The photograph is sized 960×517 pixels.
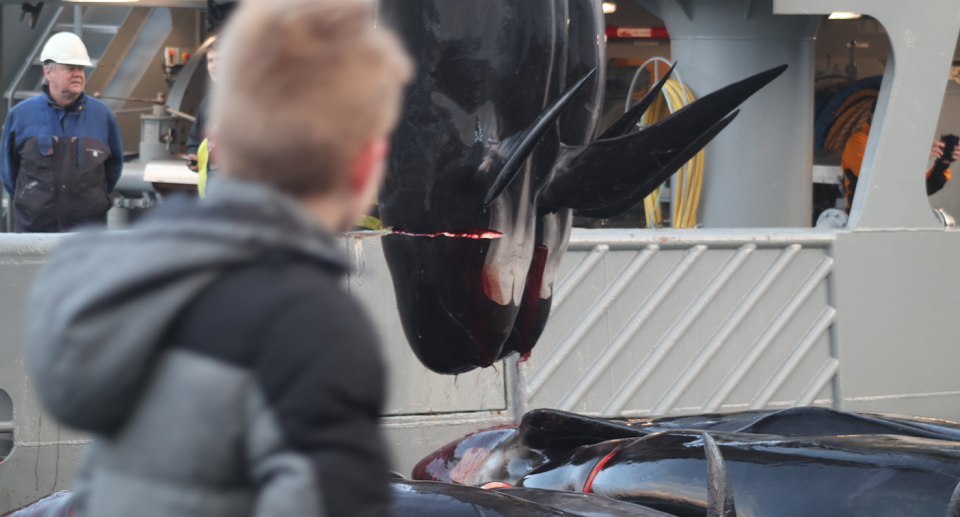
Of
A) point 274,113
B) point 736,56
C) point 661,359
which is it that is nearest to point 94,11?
point 736,56

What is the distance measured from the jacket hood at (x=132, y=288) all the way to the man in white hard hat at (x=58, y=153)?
506cm

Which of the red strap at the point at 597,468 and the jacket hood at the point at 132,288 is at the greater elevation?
the jacket hood at the point at 132,288

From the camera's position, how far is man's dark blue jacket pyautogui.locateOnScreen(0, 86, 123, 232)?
5.50m

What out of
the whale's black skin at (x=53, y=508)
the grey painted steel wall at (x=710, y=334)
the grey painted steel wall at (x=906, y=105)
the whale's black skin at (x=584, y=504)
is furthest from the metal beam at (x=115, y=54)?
the whale's black skin at (x=584, y=504)

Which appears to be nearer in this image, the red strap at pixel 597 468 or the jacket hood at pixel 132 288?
the jacket hood at pixel 132 288

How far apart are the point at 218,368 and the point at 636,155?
1326mm

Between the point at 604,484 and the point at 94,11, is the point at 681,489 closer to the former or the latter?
the point at 604,484

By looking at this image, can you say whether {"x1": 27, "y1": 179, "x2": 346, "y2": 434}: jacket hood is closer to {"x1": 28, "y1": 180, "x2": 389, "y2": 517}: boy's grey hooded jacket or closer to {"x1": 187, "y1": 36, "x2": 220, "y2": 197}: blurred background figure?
Result: {"x1": 28, "y1": 180, "x2": 389, "y2": 517}: boy's grey hooded jacket

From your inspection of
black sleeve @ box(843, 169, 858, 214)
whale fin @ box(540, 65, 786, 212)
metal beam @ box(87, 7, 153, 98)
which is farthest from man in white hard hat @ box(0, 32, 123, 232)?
black sleeve @ box(843, 169, 858, 214)

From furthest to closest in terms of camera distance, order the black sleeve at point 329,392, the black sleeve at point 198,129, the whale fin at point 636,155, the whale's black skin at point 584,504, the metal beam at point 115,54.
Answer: the metal beam at point 115,54 → the black sleeve at point 198,129 → the whale's black skin at point 584,504 → the whale fin at point 636,155 → the black sleeve at point 329,392

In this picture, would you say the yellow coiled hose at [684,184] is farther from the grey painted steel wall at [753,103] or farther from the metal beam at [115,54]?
the metal beam at [115,54]

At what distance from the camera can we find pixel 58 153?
18.1 feet

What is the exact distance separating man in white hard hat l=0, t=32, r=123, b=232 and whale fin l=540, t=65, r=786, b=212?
4207 millimetres

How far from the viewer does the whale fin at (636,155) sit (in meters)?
1.92
